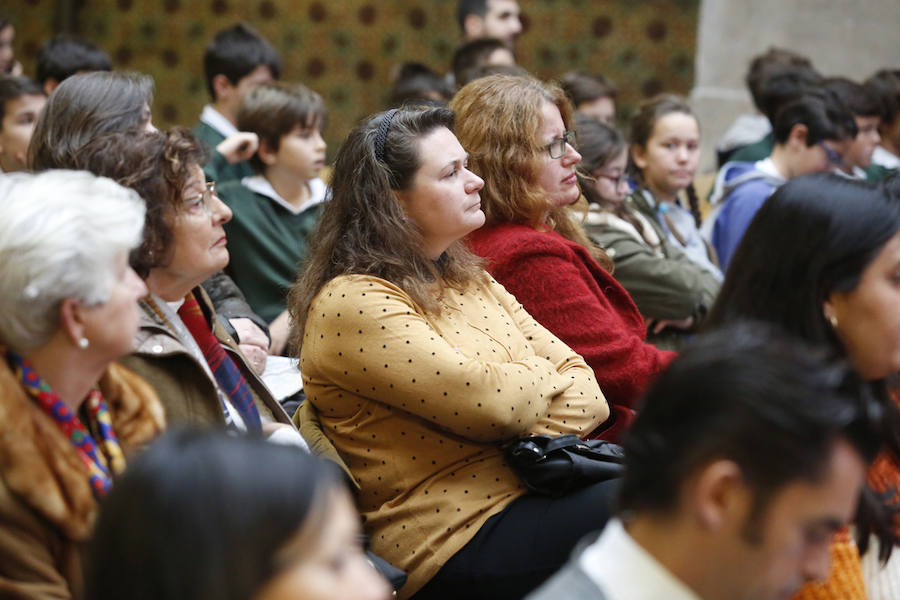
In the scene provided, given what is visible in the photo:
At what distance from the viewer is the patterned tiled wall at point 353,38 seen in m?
7.27

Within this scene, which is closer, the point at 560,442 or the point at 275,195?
the point at 560,442

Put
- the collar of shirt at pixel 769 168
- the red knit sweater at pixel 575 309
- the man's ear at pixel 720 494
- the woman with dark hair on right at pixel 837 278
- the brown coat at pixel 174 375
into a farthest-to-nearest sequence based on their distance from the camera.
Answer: the collar of shirt at pixel 769 168
the red knit sweater at pixel 575 309
the brown coat at pixel 174 375
the woman with dark hair on right at pixel 837 278
the man's ear at pixel 720 494

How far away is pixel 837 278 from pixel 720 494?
78 cm

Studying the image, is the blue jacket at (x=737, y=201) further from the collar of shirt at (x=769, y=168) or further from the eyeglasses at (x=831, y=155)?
the eyeglasses at (x=831, y=155)

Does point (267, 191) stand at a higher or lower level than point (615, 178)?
lower

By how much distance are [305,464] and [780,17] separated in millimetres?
5986

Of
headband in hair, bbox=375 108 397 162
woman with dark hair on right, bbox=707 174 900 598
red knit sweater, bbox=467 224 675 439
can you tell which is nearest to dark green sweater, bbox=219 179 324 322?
red knit sweater, bbox=467 224 675 439

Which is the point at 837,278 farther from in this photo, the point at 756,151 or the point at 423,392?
the point at 756,151

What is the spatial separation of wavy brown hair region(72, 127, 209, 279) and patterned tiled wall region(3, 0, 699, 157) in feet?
16.8

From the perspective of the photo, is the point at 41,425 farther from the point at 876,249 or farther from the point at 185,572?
the point at 876,249

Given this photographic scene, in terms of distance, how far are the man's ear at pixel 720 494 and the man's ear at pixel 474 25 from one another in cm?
500

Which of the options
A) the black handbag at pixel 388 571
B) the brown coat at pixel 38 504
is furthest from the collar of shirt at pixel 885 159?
the brown coat at pixel 38 504

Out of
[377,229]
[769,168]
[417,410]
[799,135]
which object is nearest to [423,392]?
[417,410]

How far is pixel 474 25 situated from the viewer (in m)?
Result: 6.06
